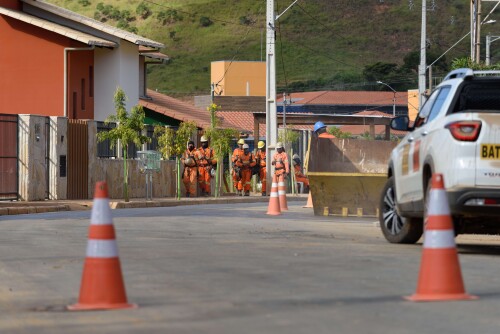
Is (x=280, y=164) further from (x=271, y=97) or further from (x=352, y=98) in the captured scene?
(x=352, y=98)

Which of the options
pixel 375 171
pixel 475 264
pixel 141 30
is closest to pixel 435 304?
pixel 475 264

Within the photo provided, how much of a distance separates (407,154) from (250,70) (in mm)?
122429

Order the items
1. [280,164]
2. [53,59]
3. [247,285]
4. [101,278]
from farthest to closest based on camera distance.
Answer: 1. [53,59]
2. [280,164]
3. [247,285]
4. [101,278]

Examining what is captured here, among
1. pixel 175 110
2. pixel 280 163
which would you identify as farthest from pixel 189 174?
pixel 175 110

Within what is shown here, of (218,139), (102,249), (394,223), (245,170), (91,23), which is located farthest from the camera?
(91,23)

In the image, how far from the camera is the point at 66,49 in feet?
160

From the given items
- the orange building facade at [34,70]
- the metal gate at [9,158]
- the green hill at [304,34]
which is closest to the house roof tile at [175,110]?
the orange building facade at [34,70]

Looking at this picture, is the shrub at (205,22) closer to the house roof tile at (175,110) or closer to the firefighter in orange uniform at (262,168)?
the house roof tile at (175,110)

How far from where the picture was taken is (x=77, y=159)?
127ft

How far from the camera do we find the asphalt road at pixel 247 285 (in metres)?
8.83

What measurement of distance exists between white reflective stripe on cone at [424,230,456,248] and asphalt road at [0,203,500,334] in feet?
1.43

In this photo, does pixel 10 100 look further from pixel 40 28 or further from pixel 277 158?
pixel 277 158

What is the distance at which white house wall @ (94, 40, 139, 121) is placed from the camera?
50.9 metres

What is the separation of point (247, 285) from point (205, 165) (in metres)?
33.5
